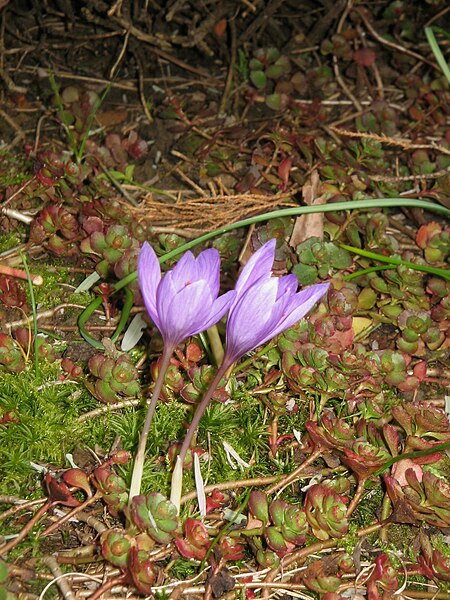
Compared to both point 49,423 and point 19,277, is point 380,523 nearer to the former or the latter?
point 49,423

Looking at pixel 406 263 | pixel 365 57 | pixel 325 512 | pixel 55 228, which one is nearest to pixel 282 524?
pixel 325 512

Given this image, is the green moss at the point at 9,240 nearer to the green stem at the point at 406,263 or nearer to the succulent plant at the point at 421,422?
the green stem at the point at 406,263

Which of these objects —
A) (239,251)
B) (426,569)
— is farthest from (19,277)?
(426,569)

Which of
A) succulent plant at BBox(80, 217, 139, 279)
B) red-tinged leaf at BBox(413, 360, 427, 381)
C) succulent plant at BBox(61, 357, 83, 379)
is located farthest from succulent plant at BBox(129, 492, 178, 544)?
red-tinged leaf at BBox(413, 360, 427, 381)

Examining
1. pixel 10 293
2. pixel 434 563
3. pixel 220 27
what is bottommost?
pixel 434 563

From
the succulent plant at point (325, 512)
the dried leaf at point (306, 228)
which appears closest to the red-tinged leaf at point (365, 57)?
the dried leaf at point (306, 228)

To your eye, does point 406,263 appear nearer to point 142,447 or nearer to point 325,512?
point 325,512
